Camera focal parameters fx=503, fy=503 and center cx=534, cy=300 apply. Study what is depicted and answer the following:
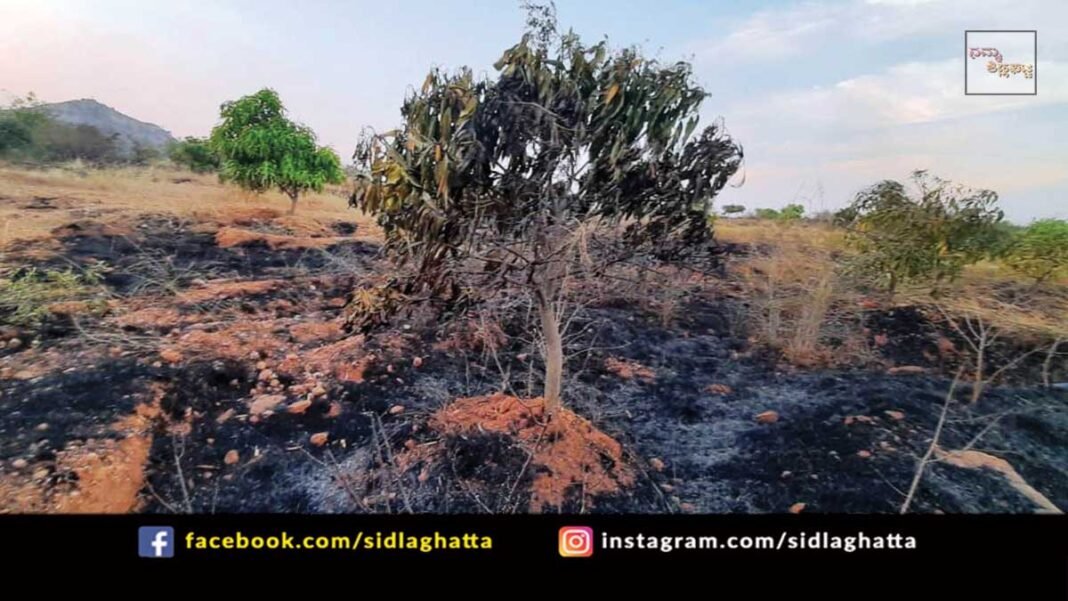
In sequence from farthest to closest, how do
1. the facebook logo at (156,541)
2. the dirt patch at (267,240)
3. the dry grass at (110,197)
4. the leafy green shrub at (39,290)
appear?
the dirt patch at (267,240), the dry grass at (110,197), the leafy green shrub at (39,290), the facebook logo at (156,541)

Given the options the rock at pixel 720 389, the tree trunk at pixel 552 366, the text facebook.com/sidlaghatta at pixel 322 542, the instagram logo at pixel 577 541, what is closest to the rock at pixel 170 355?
the text facebook.com/sidlaghatta at pixel 322 542

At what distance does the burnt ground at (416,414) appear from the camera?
68.2 inches

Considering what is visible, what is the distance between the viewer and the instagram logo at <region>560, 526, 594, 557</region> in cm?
127

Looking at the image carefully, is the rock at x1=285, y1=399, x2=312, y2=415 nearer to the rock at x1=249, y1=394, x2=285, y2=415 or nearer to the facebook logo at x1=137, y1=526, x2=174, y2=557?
the rock at x1=249, y1=394, x2=285, y2=415

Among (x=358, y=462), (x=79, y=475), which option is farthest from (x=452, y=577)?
(x=79, y=475)

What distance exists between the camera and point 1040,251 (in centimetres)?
275

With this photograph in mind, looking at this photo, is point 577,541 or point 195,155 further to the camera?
point 195,155

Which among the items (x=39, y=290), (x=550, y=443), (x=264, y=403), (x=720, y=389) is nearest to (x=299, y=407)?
(x=264, y=403)

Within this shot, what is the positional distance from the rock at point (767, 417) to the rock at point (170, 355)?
2668mm

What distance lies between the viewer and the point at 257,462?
187cm

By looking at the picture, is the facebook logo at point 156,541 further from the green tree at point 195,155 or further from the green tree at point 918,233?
the green tree at point 918,233

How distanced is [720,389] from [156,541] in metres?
2.25

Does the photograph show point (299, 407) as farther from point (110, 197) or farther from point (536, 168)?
point (110, 197)

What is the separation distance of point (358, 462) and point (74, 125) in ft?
7.33
